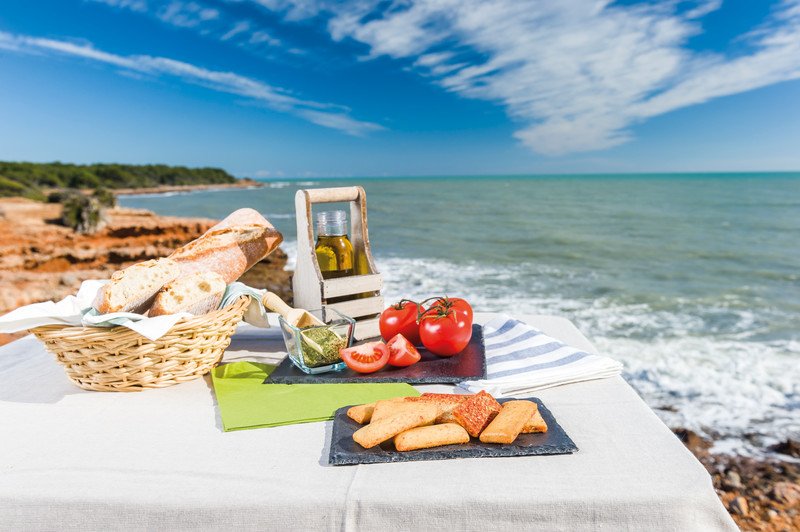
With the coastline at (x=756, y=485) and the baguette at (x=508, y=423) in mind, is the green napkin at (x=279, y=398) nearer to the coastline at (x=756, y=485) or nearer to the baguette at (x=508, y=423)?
the baguette at (x=508, y=423)

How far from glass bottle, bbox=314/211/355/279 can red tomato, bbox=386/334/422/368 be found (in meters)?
0.42

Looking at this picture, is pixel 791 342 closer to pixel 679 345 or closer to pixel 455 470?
pixel 679 345

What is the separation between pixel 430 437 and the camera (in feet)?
3.43

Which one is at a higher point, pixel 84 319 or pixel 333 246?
pixel 333 246

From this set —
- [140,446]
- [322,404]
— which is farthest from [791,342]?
[140,446]

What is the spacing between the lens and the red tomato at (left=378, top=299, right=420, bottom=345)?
1.75 metres

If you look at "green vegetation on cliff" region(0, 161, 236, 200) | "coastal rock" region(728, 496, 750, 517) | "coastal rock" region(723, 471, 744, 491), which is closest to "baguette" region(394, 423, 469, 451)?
"coastal rock" region(728, 496, 750, 517)

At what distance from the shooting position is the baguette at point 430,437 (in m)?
1.04

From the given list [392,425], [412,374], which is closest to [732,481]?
[412,374]

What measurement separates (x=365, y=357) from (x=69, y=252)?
33.8 feet

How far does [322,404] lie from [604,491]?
660 millimetres

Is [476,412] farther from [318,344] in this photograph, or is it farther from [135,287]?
[135,287]

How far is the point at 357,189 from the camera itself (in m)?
2.03

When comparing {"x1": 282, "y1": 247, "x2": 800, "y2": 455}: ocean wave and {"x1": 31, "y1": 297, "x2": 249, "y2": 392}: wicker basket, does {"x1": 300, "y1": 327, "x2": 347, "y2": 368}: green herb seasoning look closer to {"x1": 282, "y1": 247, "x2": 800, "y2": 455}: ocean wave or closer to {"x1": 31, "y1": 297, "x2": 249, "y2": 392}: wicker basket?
{"x1": 31, "y1": 297, "x2": 249, "y2": 392}: wicker basket
